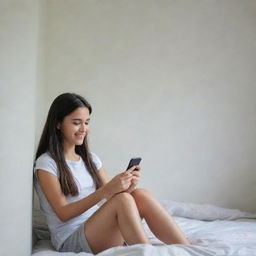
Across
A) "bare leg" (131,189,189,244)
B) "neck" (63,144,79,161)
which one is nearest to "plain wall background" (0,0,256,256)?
"neck" (63,144,79,161)

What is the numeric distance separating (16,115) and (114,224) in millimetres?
613

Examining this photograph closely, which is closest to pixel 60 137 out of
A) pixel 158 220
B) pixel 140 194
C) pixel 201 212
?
pixel 140 194

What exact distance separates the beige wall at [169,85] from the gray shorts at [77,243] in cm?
102

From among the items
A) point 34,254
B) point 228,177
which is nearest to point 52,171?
point 34,254

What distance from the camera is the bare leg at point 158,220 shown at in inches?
70.5

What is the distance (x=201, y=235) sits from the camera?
83.4 inches

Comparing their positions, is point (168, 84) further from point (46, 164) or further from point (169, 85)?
point (46, 164)

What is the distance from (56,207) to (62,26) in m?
1.32

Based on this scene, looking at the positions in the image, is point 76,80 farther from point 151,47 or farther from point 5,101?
point 5,101

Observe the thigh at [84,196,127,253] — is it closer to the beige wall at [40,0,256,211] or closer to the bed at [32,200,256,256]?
the bed at [32,200,256,256]

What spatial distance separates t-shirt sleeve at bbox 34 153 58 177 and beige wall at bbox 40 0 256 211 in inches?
37.0

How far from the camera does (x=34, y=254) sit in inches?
70.7

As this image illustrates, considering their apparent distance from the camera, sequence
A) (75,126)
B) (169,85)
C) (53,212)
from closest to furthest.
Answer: (53,212), (75,126), (169,85)

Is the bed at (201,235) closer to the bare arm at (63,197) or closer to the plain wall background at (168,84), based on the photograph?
the bare arm at (63,197)
